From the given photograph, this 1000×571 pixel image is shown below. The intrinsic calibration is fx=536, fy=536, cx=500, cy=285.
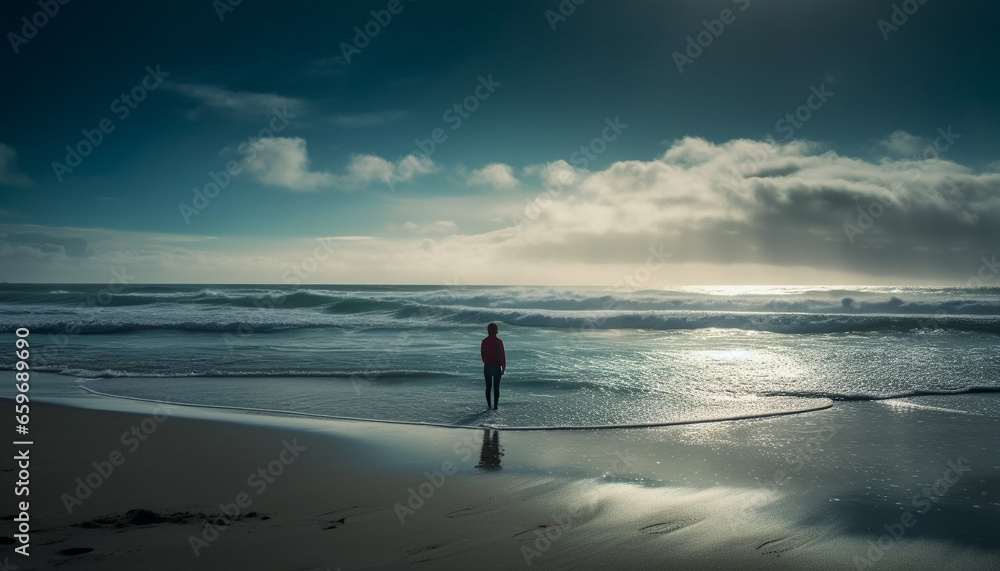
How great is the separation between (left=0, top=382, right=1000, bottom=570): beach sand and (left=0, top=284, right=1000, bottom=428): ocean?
4.93 feet

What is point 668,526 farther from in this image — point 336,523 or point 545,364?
point 545,364

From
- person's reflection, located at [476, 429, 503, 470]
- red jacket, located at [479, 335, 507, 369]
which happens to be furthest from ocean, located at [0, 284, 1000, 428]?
red jacket, located at [479, 335, 507, 369]

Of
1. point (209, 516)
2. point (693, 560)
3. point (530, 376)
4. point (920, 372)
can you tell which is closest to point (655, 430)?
point (693, 560)

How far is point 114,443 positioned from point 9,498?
219 cm

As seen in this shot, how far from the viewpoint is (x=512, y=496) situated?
5715mm

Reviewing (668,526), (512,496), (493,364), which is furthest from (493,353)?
(668,526)

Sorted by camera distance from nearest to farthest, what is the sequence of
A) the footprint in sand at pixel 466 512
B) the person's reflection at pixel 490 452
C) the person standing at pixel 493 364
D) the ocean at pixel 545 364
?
the footprint in sand at pixel 466 512
the person's reflection at pixel 490 452
the person standing at pixel 493 364
the ocean at pixel 545 364

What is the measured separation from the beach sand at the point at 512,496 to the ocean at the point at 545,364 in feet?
4.93

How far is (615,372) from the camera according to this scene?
45.7 ft

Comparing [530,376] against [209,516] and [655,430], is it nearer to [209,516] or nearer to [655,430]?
[655,430]

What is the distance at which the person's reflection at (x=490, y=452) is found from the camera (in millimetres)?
6777

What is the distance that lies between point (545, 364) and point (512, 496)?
982 cm

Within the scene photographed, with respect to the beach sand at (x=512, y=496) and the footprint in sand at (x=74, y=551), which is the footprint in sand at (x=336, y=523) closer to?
the beach sand at (x=512, y=496)

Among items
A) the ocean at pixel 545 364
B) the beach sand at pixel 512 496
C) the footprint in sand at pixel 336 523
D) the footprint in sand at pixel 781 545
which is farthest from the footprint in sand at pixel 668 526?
the ocean at pixel 545 364
